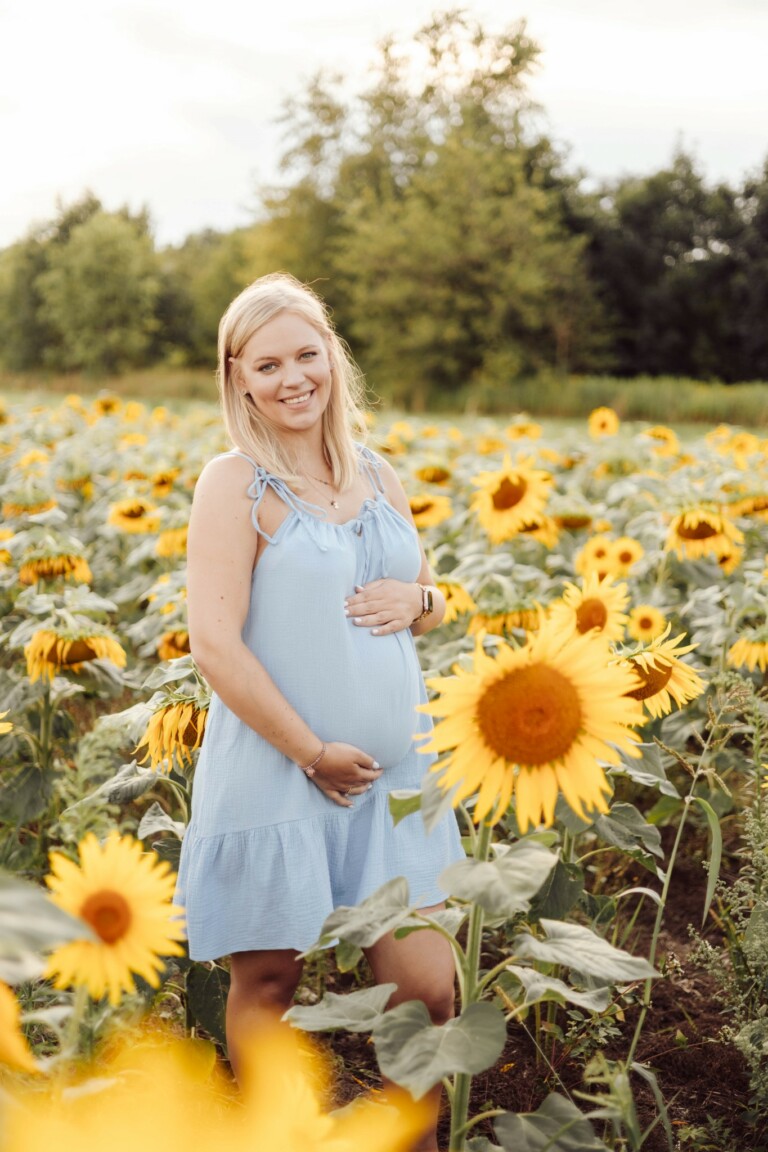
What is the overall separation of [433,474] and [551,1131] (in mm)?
4154

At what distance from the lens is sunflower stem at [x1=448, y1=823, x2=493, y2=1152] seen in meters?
1.44

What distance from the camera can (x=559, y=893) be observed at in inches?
78.6

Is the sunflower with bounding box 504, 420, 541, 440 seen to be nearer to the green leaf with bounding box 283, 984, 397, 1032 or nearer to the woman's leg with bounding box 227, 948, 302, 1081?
the woman's leg with bounding box 227, 948, 302, 1081

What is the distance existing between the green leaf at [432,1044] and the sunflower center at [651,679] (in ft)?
2.26

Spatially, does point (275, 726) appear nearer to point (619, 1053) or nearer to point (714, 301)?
point (619, 1053)

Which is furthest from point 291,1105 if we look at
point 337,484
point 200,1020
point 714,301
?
point 714,301

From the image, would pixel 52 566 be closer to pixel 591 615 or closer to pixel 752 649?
pixel 591 615

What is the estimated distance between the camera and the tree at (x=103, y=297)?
34.9 metres

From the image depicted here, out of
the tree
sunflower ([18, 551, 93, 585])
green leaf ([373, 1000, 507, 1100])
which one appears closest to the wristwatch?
green leaf ([373, 1000, 507, 1100])

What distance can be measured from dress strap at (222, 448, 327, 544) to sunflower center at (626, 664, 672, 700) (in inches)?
26.0

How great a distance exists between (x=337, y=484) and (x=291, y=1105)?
1406mm

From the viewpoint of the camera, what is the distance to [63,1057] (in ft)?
3.16

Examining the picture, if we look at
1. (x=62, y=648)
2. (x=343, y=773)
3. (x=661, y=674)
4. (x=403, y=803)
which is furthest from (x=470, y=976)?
(x=62, y=648)

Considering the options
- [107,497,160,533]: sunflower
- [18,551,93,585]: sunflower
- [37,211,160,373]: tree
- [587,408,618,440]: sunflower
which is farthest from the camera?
[37,211,160,373]: tree
